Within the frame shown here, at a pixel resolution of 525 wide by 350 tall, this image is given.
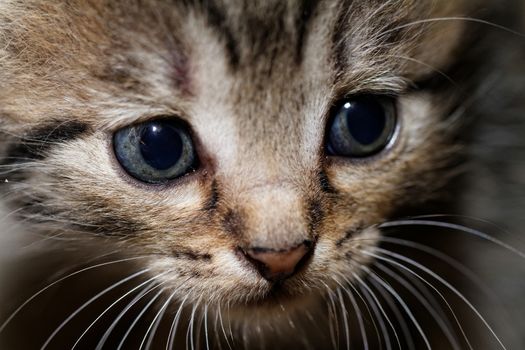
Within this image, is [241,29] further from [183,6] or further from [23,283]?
[23,283]

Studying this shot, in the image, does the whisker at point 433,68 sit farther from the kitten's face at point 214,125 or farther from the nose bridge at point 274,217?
the nose bridge at point 274,217

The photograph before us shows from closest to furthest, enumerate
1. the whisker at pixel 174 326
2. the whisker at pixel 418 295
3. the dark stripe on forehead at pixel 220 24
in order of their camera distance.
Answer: the dark stripe on forehead at pixel 220 24 → the whisker at pixel 174 326 → the whisker at pixel 418 295

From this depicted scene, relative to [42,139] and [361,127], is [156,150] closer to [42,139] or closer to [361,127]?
[42,139]

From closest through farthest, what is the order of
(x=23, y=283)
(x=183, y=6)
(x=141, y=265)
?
(x=183, y=6) → (x=141, y=265) → (x=23, y=283)

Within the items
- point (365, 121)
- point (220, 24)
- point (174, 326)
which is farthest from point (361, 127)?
point (174, 326)

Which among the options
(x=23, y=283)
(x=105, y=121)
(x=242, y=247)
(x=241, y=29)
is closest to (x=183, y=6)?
(x=241, y=29)

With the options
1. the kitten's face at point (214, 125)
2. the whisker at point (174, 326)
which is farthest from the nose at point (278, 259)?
the whisker at point (174, 326)
